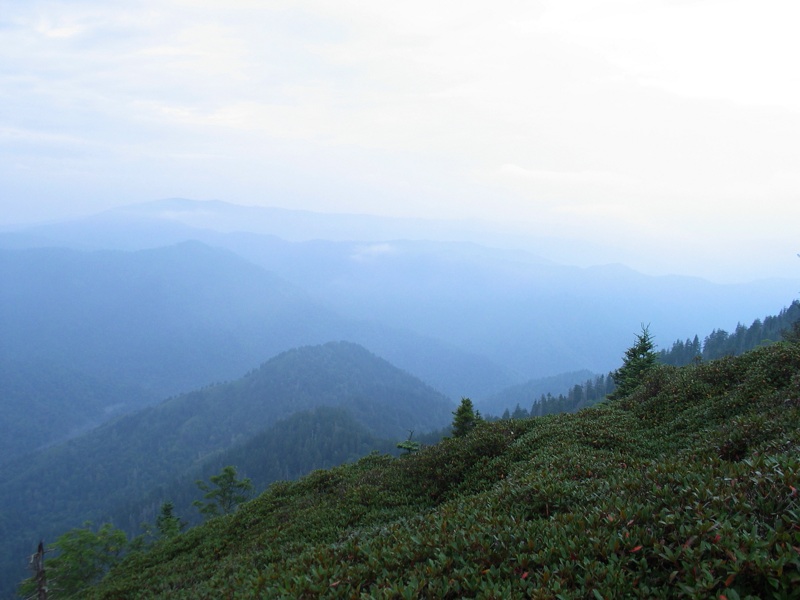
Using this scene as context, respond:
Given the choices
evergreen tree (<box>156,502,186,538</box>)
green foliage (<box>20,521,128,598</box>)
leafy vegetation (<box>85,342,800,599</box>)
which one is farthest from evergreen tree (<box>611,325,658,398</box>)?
green foliage (<box>20,521,128,598</box>)

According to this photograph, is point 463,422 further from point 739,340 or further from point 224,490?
point 739,340

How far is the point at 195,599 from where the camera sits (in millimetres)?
11562

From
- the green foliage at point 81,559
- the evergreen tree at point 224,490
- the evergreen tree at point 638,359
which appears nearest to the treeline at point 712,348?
the evergreen tree at point 224,490

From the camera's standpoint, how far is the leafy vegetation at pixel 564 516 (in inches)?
235

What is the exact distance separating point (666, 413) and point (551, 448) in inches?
202

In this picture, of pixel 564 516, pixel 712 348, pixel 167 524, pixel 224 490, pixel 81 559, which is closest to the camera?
pixel 564 516

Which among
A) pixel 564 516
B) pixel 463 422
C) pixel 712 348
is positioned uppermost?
pixel 564 516

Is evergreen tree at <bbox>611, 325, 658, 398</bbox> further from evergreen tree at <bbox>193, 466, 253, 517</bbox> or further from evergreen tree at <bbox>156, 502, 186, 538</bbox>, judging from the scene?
evergreen tree at <bbox>156, 502, 186, 538</bbox>

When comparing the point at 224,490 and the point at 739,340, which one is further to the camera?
the point at 739,340

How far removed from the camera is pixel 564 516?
8164 mm

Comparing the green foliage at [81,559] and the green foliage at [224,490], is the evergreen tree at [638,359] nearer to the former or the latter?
the green foliage at [224,490]

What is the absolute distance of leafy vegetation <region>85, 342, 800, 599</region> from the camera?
19.6ft

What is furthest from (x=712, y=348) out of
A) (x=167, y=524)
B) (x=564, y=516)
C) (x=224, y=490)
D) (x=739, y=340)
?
(x=564, y=516)

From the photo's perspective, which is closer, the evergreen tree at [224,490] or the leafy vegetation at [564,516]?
the leafy vegetation at [564,516]
